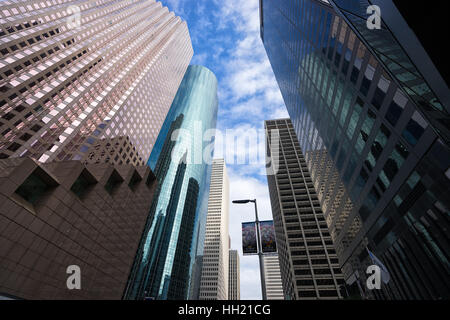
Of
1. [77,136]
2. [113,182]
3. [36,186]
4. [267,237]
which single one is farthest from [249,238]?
[77,136]

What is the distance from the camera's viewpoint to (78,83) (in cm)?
6194

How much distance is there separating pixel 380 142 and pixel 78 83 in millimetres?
75170

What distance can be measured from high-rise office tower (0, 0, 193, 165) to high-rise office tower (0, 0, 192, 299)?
30 centimetres

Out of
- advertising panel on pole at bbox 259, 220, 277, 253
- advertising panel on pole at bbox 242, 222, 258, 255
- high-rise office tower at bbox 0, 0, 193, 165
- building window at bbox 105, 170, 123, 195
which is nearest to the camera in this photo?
advertising panel on pole at bbox 259, 220, 277, 253

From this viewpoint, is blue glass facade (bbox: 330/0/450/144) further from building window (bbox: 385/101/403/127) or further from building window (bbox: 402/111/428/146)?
building window (bbox: 385/101/403/127)

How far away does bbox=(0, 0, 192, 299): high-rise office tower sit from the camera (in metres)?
15.1

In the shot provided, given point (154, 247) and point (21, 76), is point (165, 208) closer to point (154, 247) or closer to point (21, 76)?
point (154, 247)

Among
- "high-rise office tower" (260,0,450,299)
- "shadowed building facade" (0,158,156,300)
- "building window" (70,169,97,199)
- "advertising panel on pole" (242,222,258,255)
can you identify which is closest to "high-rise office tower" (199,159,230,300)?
"high-rise office tower" (260,0,450,299)

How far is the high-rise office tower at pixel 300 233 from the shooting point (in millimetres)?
61094

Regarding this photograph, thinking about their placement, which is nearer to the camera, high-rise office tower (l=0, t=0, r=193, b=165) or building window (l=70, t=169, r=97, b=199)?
building window (l=70, t=169, r=97, b=199)

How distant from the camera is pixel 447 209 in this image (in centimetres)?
1462

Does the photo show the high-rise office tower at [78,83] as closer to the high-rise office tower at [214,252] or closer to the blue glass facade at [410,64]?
the blue glass facade at [410,64]

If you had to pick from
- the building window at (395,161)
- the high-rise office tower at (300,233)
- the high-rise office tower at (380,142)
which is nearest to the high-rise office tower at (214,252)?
the high-rise office tower at (300,233)
